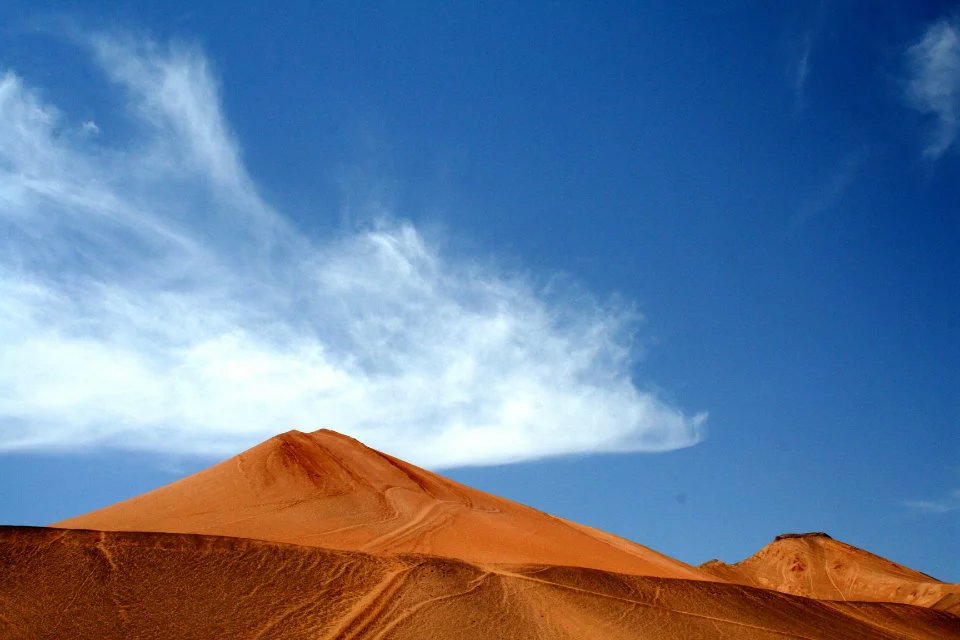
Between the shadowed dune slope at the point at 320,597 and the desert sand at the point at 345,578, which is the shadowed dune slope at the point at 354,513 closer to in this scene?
the desert sand at the point at 345,578

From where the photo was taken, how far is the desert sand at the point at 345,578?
492 inches

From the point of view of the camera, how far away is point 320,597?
13508mm

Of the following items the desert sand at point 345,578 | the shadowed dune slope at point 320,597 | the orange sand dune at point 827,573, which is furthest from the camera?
the orange sand dune at point 827,573

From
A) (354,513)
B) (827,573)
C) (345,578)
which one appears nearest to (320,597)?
(345,578)

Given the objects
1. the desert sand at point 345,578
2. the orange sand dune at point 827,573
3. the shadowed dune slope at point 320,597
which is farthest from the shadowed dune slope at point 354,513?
the orange sand dune at point 827,573

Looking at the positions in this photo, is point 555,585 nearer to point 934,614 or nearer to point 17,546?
point 17,546

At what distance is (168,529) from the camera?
697 inches

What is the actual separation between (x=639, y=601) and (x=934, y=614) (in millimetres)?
11339

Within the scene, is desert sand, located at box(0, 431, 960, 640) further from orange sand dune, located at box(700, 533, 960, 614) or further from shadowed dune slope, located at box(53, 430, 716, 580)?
orange sand dune, located at box(700, 533, 960, 614)

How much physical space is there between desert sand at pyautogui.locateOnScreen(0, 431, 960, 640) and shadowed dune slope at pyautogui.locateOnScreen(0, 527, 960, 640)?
0.03m

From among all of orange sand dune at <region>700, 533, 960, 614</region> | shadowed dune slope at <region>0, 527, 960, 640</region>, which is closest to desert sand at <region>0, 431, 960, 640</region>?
shadowed dune slope at <region>0, 527, 960, 640</region>

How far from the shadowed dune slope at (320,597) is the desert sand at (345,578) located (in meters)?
0.03

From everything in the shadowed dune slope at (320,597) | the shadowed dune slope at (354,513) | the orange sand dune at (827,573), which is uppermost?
the orange sand dune at (827,573)

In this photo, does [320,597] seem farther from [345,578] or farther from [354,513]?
[354,513]
